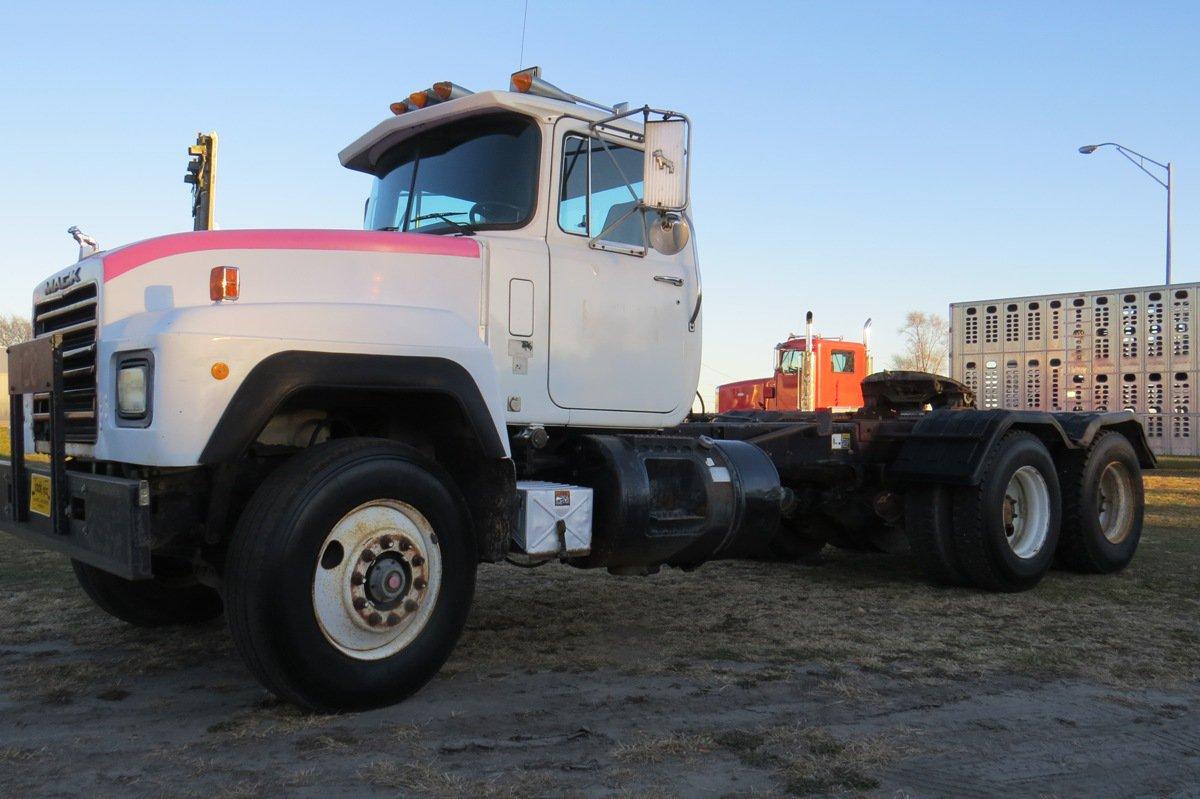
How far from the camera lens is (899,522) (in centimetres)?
778

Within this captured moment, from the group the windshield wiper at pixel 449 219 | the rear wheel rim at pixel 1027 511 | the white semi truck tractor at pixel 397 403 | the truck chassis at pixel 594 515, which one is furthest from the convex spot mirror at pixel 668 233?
the rear wheel rim at pixel 1027 511

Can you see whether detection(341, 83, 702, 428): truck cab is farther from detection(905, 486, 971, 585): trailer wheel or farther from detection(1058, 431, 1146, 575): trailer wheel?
A: detection(1058, 431, 1146, 575): trailer wheel

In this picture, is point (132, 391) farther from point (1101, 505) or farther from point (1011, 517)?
point (1101, 505)

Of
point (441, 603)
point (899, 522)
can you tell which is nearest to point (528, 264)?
point (441, 603)

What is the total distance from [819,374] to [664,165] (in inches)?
585

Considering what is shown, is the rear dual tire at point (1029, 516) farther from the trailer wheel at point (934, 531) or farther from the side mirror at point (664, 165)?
the side mirror at point (664, 165)

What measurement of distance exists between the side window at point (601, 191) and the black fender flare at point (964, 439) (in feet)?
9.02

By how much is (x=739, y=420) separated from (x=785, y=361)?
11.9 metres

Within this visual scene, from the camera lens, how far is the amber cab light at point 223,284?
4.15m

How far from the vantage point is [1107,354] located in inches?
704

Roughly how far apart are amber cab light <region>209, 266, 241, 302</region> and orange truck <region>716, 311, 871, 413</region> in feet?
49.6

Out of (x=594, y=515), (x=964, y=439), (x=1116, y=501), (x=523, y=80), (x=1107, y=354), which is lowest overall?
(x=1116, y=501)

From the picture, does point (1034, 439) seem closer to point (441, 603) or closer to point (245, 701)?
point (441, 603)

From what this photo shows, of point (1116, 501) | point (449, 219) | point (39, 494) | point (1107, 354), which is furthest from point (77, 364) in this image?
point (1107, 354)
